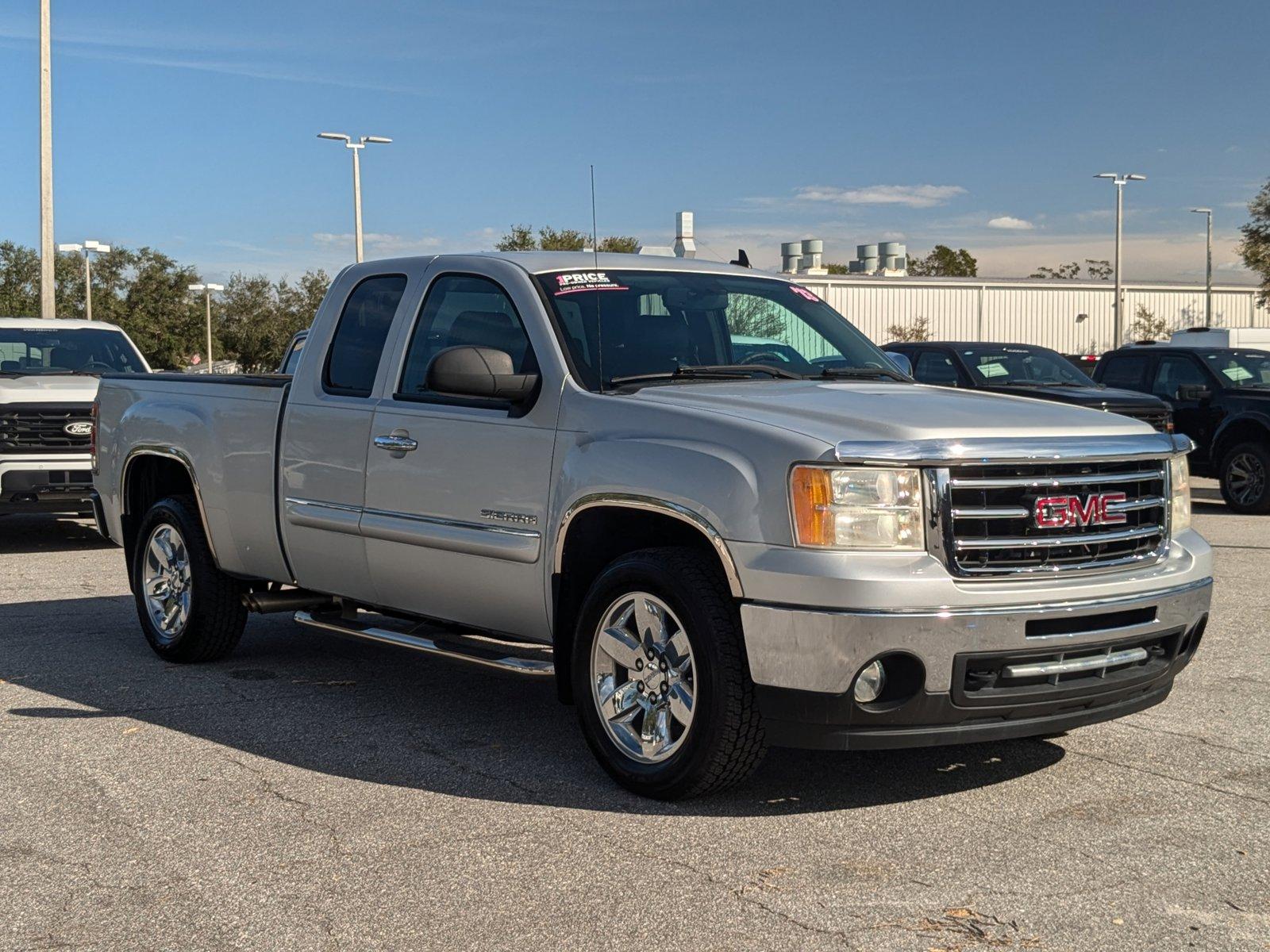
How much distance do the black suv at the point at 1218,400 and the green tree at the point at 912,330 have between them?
42168 millimetres

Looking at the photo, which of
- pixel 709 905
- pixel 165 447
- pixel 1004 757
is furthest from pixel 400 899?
pixel 165 447

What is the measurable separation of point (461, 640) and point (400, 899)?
1984 mm

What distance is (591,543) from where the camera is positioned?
17.9 feet

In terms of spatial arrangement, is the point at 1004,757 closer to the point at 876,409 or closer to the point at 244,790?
the point at 876,409

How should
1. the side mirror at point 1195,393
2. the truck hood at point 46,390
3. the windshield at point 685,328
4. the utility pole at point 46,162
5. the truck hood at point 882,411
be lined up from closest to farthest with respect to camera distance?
the truck hood at point 882,411 < the windshield at point 685,328 < the truck hood at point 46,390 < the side mirror at point 1195,393 < the utility pole at point 46,162

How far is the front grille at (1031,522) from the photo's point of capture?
4621mm

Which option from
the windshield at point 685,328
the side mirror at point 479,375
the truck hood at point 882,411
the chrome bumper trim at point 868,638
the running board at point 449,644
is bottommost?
the running board at point 449,644

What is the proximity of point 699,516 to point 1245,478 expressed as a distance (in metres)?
13.2

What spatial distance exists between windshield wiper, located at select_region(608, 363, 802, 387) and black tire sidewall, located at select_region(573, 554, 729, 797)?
0.83 metres

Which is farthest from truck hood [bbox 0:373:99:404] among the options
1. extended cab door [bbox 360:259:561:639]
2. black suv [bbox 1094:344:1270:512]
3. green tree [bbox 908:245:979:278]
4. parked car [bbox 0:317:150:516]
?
green tree [bbox 908:245:979:278]

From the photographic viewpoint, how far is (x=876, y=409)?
197 inches

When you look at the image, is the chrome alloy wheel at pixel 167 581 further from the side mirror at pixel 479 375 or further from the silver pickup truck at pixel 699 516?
the side mirror at pixel 479 375

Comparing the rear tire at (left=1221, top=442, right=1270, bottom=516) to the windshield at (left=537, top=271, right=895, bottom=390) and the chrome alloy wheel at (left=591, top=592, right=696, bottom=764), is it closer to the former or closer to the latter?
the windshield at (left=537, top=271, right=895, bottom=390)

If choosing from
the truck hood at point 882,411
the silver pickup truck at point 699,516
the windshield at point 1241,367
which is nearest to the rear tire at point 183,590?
the silver pickup truck at point 699,516
